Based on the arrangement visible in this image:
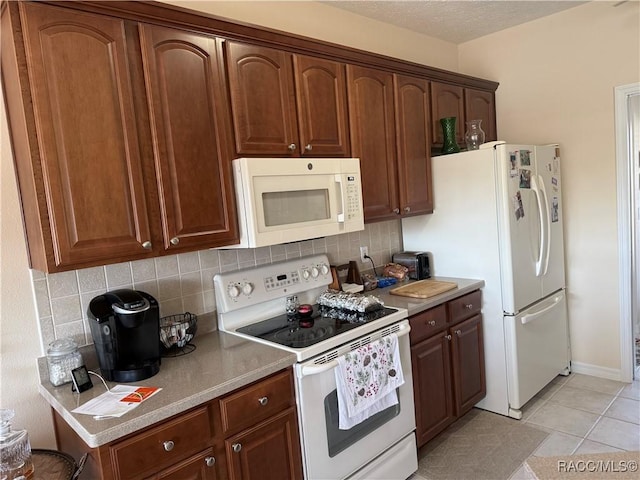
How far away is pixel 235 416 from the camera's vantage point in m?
1.60

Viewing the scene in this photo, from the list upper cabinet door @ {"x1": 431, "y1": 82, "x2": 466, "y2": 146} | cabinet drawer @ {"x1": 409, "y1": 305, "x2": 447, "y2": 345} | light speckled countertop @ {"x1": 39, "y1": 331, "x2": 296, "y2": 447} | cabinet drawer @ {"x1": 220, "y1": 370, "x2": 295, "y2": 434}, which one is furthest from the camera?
upper cabinet door @ {"x1": 431, "y1": 82, "x2": 466, "y2": 146}

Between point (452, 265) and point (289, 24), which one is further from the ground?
point (289, 24)

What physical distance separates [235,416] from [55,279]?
889 mm

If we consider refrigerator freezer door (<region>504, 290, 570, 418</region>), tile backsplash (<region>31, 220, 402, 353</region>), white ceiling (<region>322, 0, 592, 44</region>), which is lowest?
refrigerator freezer door (<region>504, 290, 570, 418</region>)

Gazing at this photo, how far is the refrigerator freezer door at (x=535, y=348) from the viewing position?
2.74m

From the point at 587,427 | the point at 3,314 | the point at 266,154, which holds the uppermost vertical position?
the point at 266,154

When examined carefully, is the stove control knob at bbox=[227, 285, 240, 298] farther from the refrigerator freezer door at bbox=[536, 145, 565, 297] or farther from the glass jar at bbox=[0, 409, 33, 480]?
the refrigerator freezer door at bbox=[536, 145, 565, 297]

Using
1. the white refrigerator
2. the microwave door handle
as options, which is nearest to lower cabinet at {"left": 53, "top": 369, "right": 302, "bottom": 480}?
the microwave door handle


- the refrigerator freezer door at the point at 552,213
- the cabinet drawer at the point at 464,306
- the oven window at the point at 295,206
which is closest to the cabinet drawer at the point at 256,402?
the oven window at the point at 295,206

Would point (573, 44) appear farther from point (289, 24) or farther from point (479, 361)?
point (479, 361)

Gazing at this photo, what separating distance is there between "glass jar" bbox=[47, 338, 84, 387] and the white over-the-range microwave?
75cm

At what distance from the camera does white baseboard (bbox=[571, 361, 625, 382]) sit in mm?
3188

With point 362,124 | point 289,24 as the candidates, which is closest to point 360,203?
point 362,124

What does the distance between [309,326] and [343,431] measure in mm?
489
